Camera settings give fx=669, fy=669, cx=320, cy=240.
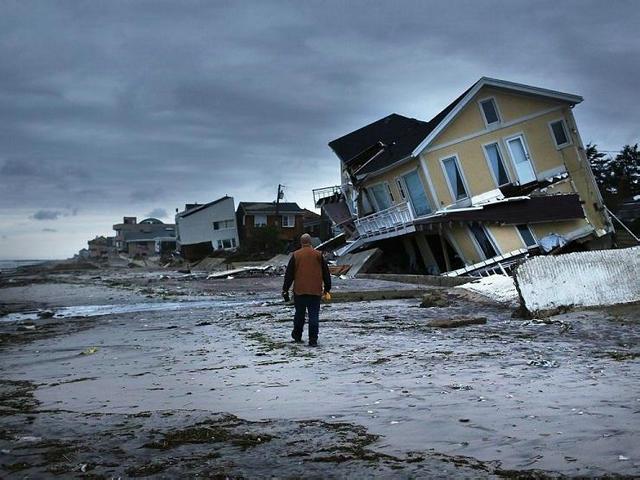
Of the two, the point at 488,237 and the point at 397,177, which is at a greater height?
the point at 397,177

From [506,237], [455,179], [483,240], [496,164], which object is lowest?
A: [506,237]

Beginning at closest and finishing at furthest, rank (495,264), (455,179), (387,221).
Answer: (495,264), (455,179), (387,221)

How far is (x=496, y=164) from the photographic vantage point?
32625mm

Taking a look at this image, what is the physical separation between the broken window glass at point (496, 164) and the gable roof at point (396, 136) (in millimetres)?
2556

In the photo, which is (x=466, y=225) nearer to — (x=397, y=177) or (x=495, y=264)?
(x=495, y=264)

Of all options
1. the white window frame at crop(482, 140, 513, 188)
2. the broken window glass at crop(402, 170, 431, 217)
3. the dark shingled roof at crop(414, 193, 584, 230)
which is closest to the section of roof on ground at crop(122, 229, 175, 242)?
the broken window glass at crop(402, 170, 431, 217)

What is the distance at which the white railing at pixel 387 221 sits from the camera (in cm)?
3347

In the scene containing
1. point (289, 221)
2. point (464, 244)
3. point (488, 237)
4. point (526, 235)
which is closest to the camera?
point (488, 237)

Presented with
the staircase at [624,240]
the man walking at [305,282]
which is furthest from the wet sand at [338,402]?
the staircase at [624,240]

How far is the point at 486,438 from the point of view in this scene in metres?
4.80

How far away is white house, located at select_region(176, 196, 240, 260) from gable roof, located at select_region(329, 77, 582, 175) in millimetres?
43342

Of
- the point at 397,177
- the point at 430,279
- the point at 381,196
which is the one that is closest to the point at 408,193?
the point at 397,177

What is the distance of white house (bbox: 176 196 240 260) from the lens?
8781cm

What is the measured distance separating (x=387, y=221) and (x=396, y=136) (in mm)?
10376
